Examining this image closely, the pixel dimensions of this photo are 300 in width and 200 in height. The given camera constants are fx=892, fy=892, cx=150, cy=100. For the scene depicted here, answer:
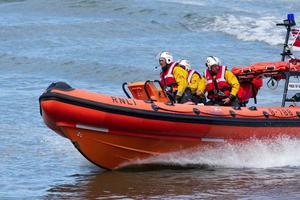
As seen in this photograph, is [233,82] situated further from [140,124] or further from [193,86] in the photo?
[140,124]

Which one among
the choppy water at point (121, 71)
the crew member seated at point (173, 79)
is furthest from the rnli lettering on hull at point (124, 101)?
the crew member seated at point (173, 79)

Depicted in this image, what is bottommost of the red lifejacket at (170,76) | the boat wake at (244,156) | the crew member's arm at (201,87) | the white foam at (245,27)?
the white foam at (245,27)

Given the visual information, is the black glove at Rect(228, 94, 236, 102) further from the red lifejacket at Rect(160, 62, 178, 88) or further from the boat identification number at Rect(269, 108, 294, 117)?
the red lifejacket at Rect(160, 62, 178, 88)

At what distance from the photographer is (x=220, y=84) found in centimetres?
1086

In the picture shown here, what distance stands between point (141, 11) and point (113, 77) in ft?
25.8

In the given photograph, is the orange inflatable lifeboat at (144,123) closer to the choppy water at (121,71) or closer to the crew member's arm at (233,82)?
the choppy water at (121,71)

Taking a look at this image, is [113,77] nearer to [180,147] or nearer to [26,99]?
[26,99]

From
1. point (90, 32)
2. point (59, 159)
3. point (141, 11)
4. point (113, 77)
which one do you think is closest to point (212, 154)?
point (59, 159)

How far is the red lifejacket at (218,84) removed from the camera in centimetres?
1085

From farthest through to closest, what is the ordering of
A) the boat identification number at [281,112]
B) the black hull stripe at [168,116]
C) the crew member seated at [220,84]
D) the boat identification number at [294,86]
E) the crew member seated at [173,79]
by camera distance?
the boat identification number at [294,86], the crew member seated at [220,84], the crew member seated at [173,79], the boat identification number at [281,112], the black hull stripe at [168,116]

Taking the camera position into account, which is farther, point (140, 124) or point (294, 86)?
point (294, 86)

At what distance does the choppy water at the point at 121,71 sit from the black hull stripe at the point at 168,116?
282 mm

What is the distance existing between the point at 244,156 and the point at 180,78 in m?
1.21

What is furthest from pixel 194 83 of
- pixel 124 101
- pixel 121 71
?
pixel 121 71
